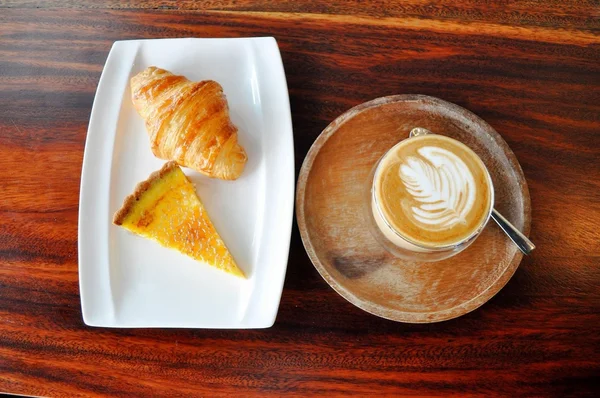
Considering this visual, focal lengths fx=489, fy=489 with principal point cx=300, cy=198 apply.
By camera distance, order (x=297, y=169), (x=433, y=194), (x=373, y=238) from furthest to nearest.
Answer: (x=297, y=169) → (x=373, y=238) → (x=433, y=194)

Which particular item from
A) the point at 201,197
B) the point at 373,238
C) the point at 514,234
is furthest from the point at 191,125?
the point at 514,234

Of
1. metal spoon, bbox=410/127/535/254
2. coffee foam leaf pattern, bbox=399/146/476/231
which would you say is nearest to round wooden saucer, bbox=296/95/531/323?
metal spoon, bbox=410/127/535/254

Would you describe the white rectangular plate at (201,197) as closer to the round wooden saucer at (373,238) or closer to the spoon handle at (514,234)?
the round wooden saucer at (373,238)

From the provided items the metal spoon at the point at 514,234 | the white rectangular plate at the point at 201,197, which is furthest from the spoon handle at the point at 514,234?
the white rectangular plate at the point at 201,197

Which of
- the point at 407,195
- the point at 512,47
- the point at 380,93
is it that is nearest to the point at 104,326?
the point at 407,195

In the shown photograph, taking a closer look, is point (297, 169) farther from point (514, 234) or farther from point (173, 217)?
point (514, 234)

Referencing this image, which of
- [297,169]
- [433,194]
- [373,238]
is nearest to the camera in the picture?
[433,194]

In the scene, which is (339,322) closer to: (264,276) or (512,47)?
(264,276)
